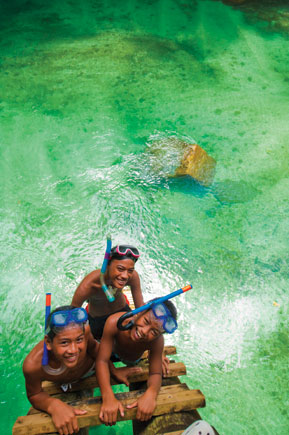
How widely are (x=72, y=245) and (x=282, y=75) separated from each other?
447 cm

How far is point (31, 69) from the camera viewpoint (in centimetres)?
548

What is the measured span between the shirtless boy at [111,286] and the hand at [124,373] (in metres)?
0.46

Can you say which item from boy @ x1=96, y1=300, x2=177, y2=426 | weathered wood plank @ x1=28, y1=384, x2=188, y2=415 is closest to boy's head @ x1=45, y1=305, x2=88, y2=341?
boy @ x1=96, y1=300, x2=177, y2=426

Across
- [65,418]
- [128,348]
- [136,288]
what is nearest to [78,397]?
[65,418]

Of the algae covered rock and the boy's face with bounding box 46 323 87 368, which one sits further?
the algae covered rock

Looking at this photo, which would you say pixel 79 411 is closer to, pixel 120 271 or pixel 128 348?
pixel 128 348

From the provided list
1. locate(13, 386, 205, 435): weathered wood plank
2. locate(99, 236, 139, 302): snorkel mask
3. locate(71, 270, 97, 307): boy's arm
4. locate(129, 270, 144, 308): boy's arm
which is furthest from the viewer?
locate(129, 270, 144, 308): boy's arm

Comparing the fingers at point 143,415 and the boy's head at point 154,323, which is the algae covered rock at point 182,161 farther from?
the fingers at point 143,415

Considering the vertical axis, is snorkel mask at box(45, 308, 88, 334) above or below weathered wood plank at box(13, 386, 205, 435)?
above

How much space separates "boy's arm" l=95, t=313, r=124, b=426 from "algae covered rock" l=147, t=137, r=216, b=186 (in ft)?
8.45

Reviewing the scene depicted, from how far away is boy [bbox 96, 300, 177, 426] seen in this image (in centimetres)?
171

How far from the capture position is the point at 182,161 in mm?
4262

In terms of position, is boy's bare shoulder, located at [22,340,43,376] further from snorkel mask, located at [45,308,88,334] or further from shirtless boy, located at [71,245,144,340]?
shirtless boy, located at [71,245,144,340]

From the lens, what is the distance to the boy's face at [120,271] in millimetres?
2164
